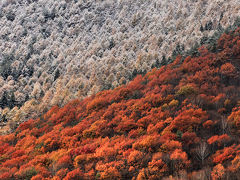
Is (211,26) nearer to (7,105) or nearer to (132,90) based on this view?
(132,90)

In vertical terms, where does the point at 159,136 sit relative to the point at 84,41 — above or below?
below

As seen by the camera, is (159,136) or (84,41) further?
(84,41)

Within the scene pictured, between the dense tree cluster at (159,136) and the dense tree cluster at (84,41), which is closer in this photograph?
the dense tree cluster at (159,136)

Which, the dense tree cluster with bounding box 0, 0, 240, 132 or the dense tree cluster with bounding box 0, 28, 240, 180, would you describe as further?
the dense tree cluster with bounding box 0, 0, 240, 132
